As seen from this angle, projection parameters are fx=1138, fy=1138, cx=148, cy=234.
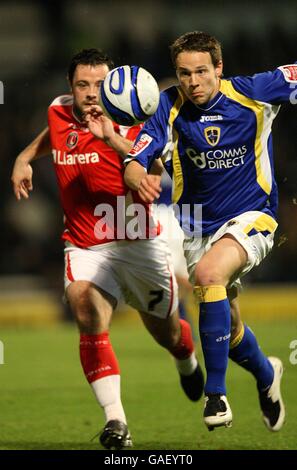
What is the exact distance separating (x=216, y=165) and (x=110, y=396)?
1.36 meters

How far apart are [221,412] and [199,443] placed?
0.86 meters

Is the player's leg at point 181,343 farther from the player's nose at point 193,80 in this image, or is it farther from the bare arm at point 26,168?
the player's nose at point 193,80

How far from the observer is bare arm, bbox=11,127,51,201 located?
260 inches

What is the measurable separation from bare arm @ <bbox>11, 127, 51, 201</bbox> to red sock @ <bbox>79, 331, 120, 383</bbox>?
3.08ft

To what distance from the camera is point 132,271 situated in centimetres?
661

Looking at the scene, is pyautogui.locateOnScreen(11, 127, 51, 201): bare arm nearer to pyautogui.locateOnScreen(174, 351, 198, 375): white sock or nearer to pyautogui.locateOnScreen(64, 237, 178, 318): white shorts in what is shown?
pyautogui.locateOnScreen(64, 237, 178, 318): white shorts

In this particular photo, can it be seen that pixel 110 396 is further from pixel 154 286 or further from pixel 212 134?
pixel 212 134

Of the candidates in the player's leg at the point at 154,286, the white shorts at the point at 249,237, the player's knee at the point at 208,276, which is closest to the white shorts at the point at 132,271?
Answer: the player's leg at the point at 154,286

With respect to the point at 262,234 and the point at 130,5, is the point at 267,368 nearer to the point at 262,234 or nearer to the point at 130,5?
the point at 262,234

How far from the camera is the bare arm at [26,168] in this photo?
21.7 ft

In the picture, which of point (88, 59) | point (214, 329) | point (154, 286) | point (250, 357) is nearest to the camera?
point (214, 329)

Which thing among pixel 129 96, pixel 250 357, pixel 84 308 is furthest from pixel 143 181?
pixel 250 357

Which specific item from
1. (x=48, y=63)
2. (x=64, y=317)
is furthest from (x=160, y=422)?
(x=48, y=63)

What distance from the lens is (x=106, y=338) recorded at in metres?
6.27
